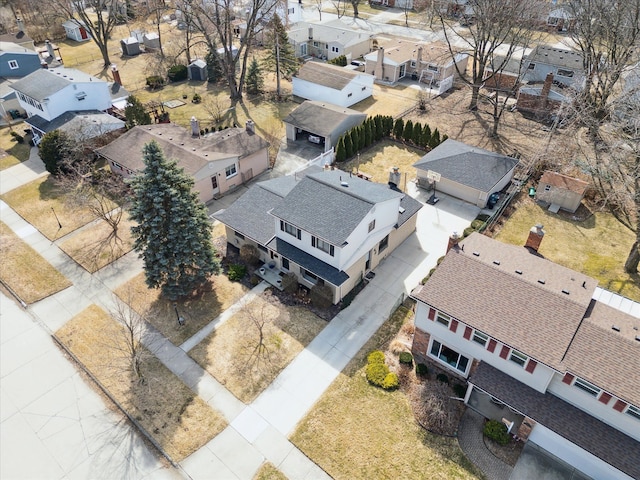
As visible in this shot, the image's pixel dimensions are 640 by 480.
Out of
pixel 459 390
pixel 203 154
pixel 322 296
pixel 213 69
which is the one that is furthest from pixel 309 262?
pixel 213 69

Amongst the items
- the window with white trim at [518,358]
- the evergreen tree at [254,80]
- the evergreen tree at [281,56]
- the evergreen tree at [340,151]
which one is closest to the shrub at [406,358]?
the window with white trim at [518,358]

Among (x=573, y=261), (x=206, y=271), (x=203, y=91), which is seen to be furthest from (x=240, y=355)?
(x=203, y=91)

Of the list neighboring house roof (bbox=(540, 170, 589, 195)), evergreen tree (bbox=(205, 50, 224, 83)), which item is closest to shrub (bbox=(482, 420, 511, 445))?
neighboring house roof (bbox=(540, 170, 589, 195))

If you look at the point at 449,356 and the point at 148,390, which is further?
the point at 449,356

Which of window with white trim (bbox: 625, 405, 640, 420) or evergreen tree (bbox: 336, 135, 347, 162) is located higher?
window with white trim (bbox: 625, 405, 640, 420)

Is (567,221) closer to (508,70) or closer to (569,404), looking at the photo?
(569,404)

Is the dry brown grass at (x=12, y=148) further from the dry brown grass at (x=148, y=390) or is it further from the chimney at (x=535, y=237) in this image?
the chimney at (x=535, y=237)

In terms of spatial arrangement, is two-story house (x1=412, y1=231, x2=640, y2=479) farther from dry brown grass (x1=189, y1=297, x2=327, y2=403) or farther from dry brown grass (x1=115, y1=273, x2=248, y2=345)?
dry brown grass (x1=115, y1=273, x2=248, y2=345)

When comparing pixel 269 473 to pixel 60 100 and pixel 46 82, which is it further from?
pixel 46 82
